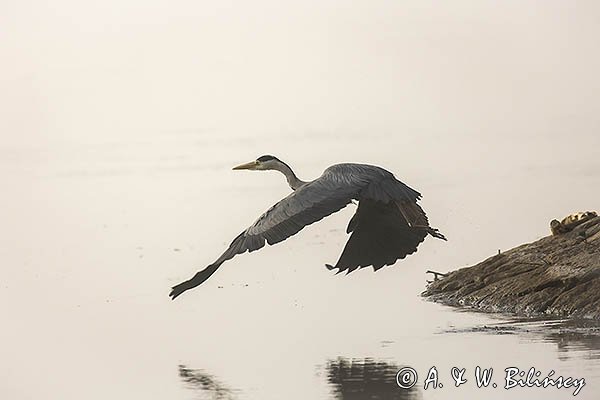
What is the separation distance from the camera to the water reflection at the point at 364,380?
10453 mm

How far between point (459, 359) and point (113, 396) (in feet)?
7.40

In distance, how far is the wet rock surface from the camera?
12.4m

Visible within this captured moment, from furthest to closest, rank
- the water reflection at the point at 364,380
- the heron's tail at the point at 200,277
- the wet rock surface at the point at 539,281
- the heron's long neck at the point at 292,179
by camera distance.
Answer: the heron's long neck at the point at 292,179 < the wet rock surface at the point at 539,281 < the heron's tail at the point at 200,277 < the water reflection at the point at 364,380

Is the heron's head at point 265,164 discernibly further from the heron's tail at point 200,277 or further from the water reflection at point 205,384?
the water reflection at point 205,384

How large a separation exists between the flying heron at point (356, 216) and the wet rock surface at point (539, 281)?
0.70 metres

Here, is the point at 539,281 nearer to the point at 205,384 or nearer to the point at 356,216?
the point at 356,216

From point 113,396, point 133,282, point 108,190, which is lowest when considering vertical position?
point 113,396

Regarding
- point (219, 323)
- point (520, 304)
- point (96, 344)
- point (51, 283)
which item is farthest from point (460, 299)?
point (51, 283)

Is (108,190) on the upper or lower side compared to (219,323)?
upper

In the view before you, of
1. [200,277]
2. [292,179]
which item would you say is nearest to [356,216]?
[292,179]

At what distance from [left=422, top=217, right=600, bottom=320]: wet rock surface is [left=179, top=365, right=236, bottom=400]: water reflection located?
2.54 meters

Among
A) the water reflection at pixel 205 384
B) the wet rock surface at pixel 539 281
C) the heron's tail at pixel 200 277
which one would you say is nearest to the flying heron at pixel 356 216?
the heron's tail at pixel 200 277

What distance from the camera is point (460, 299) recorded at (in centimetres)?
1334

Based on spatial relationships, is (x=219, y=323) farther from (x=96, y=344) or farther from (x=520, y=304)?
(x=520, y=304)
